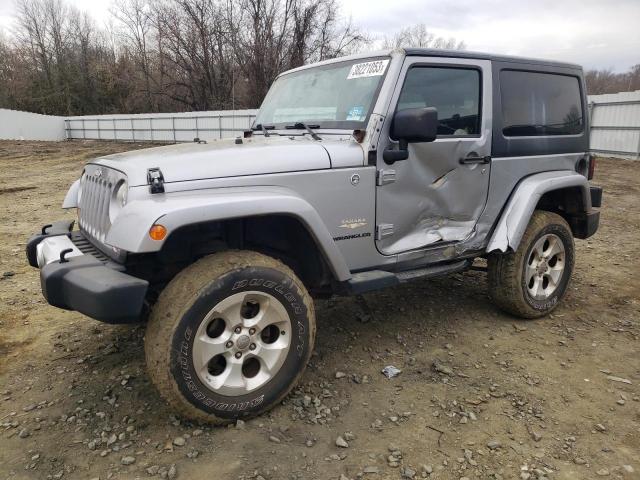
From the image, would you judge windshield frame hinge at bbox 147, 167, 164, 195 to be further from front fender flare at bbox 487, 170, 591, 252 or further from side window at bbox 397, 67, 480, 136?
front fender flare at bbox 487, 170, 591, 252

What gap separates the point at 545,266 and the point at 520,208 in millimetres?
705

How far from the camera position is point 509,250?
3789mm

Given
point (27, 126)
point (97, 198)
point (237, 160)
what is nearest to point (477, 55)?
point (237, 160)

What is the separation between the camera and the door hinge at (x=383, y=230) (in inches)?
125

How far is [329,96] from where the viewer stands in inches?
137

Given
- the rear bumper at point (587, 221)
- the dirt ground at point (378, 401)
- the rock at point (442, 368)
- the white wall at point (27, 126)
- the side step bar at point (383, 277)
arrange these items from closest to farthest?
the dirt ground at point (378, 401) → the side step bar at point (383, 277) → the rock at point (442, 368) → the rear bumper at point (587, 221) → the white wall at point (27, 126)

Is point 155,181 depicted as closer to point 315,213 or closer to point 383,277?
point 315,213

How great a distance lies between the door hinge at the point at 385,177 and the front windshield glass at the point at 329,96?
326 mm

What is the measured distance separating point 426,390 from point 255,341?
1161mm

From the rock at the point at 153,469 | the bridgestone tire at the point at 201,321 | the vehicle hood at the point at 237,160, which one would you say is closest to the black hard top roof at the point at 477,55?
the vehicle hood at the point at 237,160

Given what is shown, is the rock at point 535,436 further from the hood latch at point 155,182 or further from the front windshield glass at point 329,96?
the hood latch at point 155,182

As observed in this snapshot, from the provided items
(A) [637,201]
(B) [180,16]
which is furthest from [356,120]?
(B) [180,16]

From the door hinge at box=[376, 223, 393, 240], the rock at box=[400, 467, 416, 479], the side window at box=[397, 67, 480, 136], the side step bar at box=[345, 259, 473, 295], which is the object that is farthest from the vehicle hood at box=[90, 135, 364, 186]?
the rock at box=[400, 467, 416, 479]

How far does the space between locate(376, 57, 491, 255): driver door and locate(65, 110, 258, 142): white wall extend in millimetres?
14775
